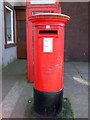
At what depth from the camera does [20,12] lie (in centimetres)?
808

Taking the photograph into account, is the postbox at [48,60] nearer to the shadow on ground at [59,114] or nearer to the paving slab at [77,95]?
the shadow on ground at [59,114]

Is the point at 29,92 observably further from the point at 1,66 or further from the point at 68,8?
the point at 68,8

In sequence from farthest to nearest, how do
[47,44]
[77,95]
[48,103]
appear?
[77,95] → [48,103] → [47,44]

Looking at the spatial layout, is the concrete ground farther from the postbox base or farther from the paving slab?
the postbox base

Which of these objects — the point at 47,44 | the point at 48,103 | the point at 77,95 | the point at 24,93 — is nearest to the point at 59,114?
the point at 48,103

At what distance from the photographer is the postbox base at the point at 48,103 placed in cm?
266

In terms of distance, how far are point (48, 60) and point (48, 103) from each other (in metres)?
0.80

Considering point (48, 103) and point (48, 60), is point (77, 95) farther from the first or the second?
point (48, 60)

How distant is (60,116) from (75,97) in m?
0.93

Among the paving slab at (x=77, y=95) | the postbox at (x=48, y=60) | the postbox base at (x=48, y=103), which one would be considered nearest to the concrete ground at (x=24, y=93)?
the paving slab at (x=77, y=95)

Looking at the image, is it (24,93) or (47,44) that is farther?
(24,93)

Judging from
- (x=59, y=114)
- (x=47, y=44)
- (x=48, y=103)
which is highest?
(x=47, y=44)

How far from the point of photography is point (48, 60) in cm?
256

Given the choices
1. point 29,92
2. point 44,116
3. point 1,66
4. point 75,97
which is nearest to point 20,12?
point 1,66
